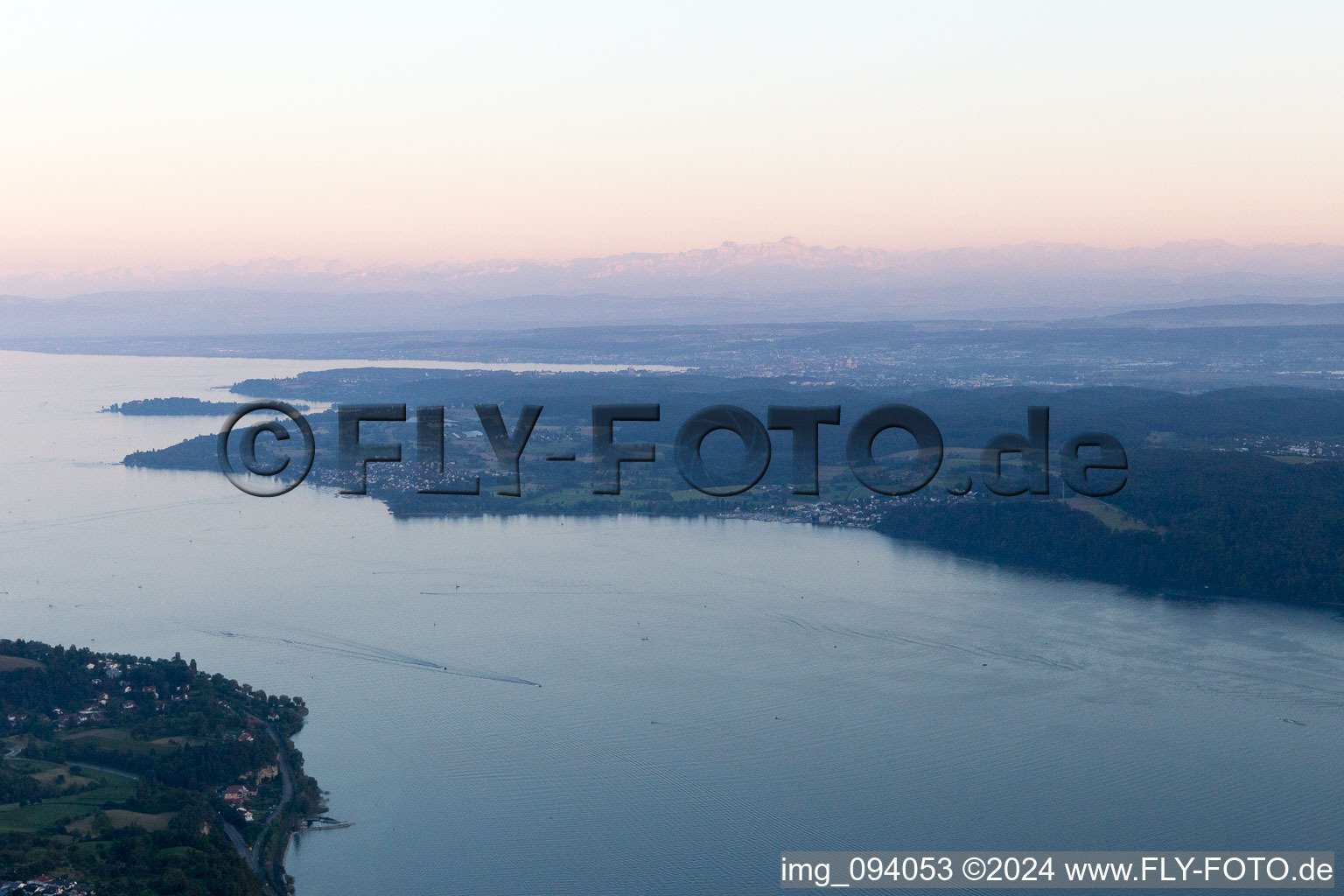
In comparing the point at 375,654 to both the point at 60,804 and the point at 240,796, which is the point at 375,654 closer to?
the point at 240,796

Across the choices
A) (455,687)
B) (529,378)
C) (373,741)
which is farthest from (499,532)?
(529,378)

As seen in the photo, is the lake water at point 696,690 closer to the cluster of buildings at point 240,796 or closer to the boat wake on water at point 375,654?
the boat wake on water at point 375,654

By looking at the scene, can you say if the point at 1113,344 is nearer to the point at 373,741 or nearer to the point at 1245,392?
the point at 1245,392

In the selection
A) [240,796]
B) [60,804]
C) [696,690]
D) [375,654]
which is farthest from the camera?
A: [375,654]

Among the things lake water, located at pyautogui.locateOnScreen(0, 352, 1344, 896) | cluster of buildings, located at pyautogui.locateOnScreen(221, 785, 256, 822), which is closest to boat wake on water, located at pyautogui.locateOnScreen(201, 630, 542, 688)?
lake water, located at pyautogui.locateOnScreen(0, 352, 1344, 896)

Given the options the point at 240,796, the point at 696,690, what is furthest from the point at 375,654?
the point at 240,796

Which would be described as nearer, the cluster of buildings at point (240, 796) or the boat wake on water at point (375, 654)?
the cluster of buildings at point (240, 796)

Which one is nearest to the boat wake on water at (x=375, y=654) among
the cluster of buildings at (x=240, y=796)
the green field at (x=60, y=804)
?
the cluster of buildings at (x=240, y=796)

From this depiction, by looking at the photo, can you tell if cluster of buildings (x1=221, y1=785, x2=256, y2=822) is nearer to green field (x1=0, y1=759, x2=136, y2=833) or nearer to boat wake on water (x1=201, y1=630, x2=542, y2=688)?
green field (x1=0, y1=759, x2=136, y2=833)
